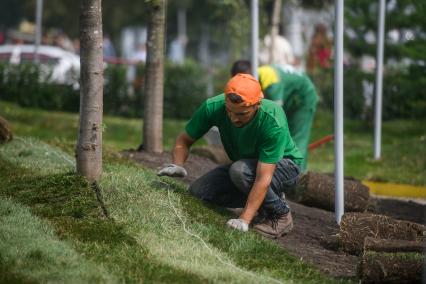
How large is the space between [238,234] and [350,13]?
14.8 m

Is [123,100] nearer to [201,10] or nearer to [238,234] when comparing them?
[238,234]

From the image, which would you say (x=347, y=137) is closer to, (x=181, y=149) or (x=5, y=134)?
(x=5, y=134)

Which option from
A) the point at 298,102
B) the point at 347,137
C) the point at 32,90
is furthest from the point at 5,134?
the point at 347,137

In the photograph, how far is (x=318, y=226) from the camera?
9.34 m

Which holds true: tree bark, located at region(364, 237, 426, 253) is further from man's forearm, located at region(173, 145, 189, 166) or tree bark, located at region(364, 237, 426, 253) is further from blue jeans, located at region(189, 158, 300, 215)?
man's forearm, located at region(173, 145, 189, 166)

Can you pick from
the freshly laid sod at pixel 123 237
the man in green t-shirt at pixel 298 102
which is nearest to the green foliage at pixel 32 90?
the man in green t-shirt at pixel 298 102

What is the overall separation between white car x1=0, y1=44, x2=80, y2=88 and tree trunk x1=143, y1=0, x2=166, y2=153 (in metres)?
7.46

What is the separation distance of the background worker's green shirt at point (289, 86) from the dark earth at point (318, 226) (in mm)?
1056

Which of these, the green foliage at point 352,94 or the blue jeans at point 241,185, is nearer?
the blue jeans at point 241,185

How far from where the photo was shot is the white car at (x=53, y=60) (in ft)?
63.9

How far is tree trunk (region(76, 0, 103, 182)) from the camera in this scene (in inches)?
326

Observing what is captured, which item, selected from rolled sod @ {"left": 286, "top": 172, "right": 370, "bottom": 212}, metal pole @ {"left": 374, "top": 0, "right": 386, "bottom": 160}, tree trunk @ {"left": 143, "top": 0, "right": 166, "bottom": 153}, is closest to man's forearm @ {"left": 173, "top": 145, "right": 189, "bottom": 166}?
rolled sod @ {"left": 286, "top": 172, "right": 370, "bottom": 212}

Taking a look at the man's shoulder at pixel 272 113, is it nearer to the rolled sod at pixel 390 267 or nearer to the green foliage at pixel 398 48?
the rolled sod at pixel 390 267

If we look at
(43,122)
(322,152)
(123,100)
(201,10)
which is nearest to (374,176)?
(322,152)
